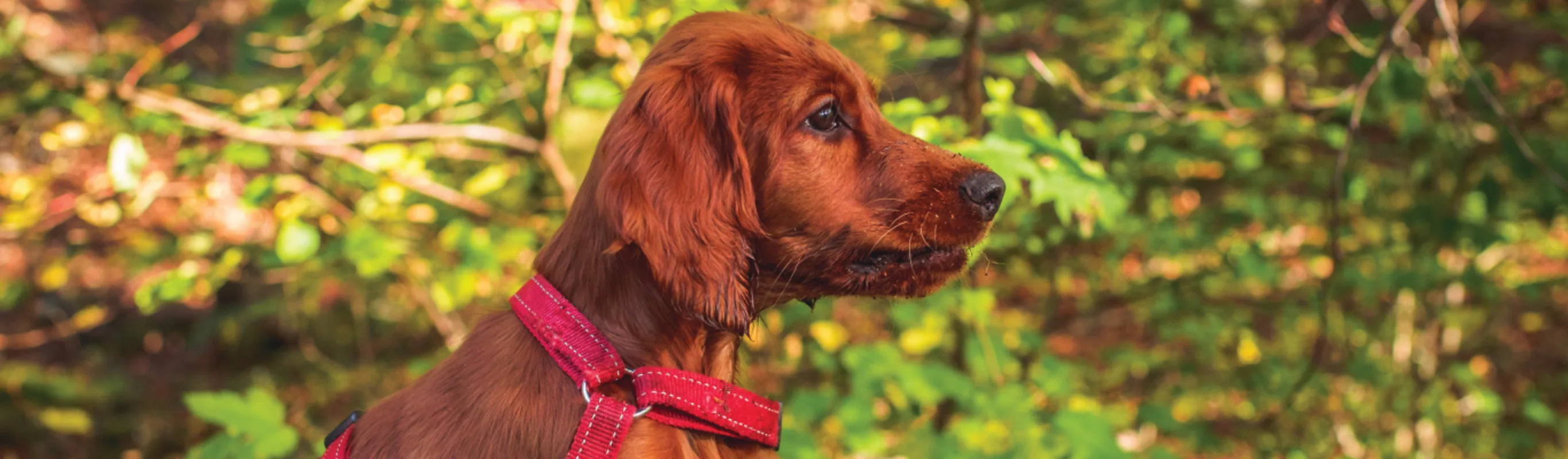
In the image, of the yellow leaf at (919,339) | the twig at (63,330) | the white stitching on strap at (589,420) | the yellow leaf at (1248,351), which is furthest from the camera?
the twig at (63,330)

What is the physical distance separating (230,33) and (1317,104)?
713 centimetres

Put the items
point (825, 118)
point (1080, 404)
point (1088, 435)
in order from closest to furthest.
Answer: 1. point (825, 118)
2. point (1088, 435)
3. point (1080, 404)

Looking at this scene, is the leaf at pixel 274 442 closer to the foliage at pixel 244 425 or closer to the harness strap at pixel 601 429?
the foliage at pixel 244 425

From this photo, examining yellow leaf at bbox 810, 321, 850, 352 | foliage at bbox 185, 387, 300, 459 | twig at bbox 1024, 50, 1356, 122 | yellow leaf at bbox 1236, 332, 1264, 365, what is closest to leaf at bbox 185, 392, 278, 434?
foliage at bbox 185, 387, 300, 459

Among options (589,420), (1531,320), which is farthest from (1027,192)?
(1531,320)

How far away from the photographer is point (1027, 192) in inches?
138

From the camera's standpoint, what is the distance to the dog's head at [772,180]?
1762mm

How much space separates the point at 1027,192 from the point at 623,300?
204cm

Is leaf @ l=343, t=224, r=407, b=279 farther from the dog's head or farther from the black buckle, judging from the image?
the dog's head

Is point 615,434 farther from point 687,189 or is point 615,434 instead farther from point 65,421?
point 65,421

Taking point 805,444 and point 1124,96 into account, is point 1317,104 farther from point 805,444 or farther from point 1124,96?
point 805,444

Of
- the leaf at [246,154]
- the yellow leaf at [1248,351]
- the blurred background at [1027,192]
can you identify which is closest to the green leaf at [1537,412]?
the blurred background at [1027,192]

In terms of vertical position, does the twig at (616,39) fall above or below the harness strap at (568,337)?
below

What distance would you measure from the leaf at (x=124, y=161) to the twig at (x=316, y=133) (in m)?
0.18
